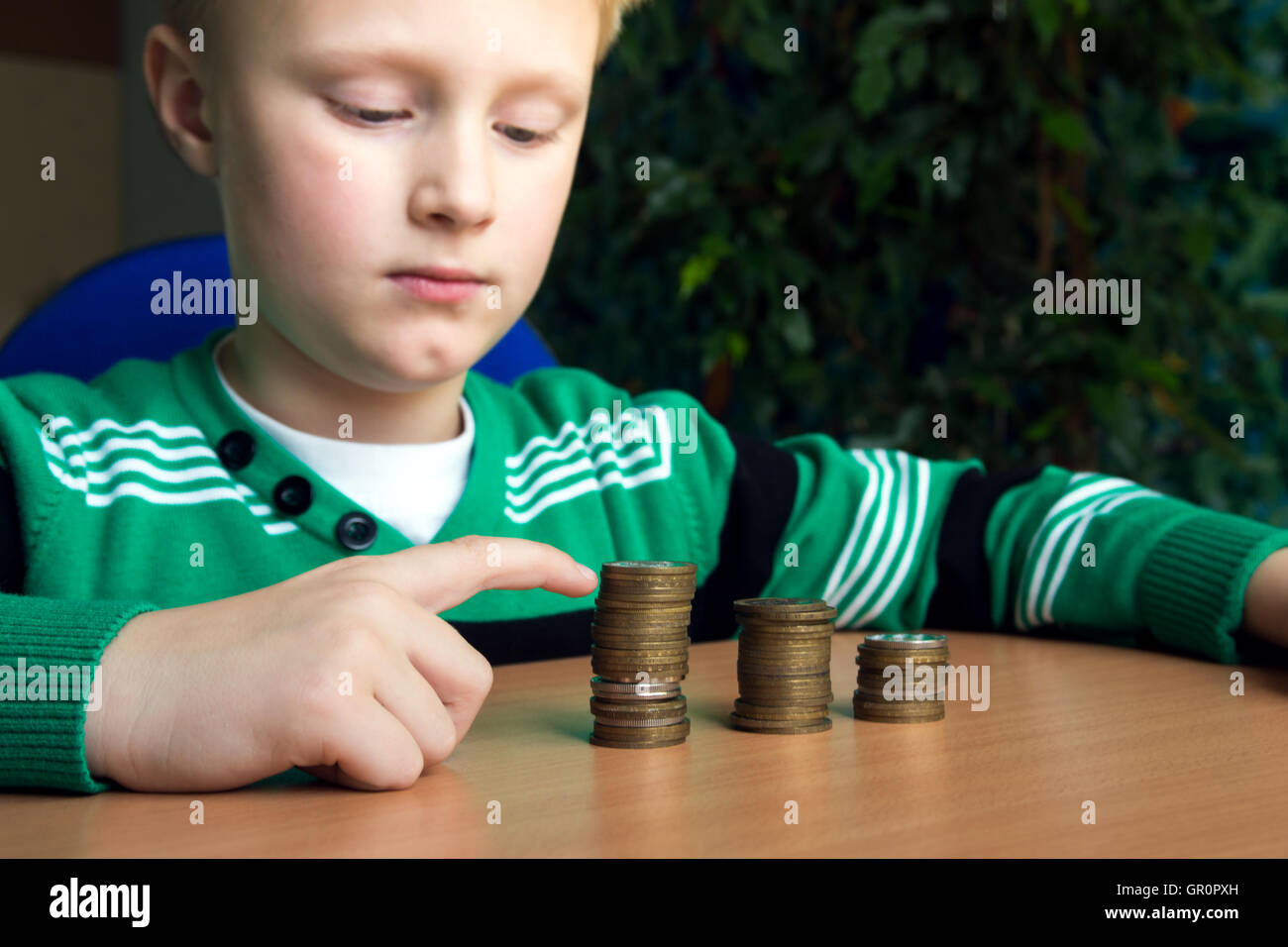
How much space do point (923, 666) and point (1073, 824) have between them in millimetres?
219

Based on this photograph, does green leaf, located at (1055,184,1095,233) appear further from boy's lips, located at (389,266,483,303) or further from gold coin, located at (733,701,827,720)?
gold coin, located at (733,701,827,720)

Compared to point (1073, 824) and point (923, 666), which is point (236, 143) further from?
point (1073, 824)

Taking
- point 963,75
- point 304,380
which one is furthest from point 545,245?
point 963,75

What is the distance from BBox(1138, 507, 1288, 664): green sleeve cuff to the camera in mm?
944

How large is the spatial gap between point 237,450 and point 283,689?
0.49 meters

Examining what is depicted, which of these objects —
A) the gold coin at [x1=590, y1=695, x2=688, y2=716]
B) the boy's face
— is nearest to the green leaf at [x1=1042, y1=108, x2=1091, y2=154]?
the boy's face

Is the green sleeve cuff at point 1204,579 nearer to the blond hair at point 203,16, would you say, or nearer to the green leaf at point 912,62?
the blond hair at point 203,16

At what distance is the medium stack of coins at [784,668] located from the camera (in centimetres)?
72

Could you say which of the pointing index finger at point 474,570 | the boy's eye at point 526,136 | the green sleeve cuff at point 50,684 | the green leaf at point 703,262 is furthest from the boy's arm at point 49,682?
the green leaf at point 703,262

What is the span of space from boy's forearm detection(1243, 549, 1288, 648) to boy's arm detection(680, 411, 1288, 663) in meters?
0.02

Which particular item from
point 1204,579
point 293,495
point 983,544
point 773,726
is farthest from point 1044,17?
point 773,726

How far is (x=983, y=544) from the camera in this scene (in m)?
1.20
